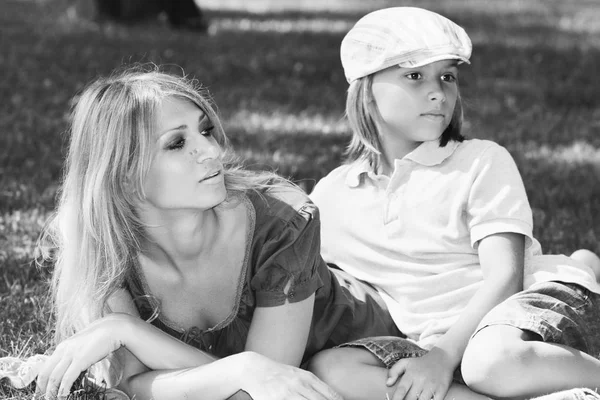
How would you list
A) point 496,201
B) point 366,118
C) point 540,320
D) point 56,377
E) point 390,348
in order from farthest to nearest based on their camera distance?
point 366,118 < point 496,201 < point 390,348 < point 540,320 < point 56,377

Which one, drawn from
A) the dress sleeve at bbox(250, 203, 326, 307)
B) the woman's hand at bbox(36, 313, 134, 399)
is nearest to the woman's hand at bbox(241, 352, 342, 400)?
the dress sleeve at bbox(250, 203, 326, 307)

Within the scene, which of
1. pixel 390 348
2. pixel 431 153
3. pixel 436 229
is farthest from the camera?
pixel 431 153

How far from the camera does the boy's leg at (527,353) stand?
3004mm

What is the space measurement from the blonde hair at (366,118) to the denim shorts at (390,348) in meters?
0.71

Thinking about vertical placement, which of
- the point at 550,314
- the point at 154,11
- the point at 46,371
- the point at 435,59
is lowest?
the point at 154,11

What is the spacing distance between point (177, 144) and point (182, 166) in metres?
0.08

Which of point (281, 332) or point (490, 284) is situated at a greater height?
point (490, 284)

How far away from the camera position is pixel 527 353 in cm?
302

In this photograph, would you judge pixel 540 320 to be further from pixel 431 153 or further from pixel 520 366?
pixel 431 153

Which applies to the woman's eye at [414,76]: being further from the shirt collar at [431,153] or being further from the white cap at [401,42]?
the shirt collar at [431,153]

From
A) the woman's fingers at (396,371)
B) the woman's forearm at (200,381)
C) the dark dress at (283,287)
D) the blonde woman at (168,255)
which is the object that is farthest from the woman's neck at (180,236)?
the woman's fingers at (396,371)

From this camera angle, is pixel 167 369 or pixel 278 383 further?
pixel 167 369

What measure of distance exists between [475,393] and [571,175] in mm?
2782

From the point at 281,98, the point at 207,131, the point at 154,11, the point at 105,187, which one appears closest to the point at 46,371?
the point at 105,187
